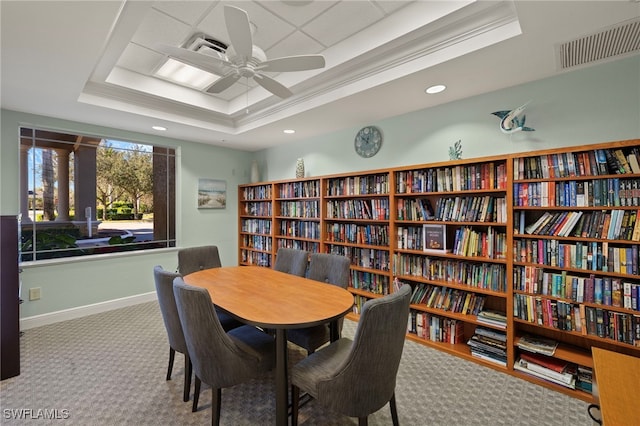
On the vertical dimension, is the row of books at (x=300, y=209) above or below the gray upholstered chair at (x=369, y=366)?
above

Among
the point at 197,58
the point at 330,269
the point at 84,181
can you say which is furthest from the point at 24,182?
the point at 330,269

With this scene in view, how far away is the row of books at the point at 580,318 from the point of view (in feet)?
6.27

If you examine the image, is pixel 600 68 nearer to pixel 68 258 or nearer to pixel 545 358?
pixel 545 358

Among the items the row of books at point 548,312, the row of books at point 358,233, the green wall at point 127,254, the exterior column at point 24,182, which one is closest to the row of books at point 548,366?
the row of books at point 548,312

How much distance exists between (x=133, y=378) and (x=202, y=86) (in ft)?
9.89

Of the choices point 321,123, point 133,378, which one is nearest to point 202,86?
point 321,123

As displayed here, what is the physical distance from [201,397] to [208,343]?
0.82 metres

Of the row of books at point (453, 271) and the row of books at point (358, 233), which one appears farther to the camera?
the row of books at point (358, 233)

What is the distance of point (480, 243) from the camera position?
8.43 feet

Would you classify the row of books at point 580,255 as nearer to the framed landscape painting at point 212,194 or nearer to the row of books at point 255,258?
the row of books at point 255,258

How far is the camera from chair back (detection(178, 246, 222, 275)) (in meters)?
3.13

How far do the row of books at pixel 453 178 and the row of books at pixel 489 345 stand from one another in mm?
1277

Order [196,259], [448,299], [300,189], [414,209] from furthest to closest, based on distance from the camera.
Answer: [300,189] → [196,259] → [414,209] → [448,299]

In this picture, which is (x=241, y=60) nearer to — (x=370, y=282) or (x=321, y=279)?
(x=321, y=279)
